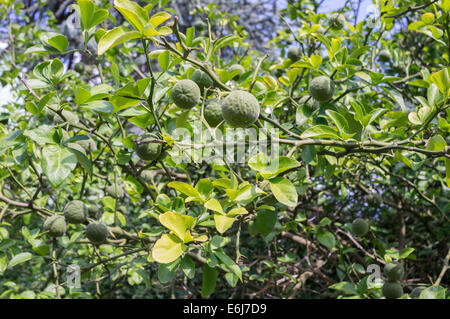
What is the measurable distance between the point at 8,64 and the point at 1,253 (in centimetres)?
233

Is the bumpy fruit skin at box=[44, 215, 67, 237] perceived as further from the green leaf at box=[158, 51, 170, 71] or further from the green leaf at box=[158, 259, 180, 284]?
the green leaf at box=[158, 51, 170, 71]

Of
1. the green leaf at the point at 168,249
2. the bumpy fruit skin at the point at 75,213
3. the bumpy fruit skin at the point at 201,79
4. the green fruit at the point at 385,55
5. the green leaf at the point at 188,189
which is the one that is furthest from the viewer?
the green fruit at the point at 385,55

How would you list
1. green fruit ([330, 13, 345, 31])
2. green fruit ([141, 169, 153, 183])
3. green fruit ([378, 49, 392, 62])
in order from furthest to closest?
green fruit ([378, 49, 392, 62]) < green fruit ([330, 13, 345, 31]) < green fruit ([141, 169, 153, 183])

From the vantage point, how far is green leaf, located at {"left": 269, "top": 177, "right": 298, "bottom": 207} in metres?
0.97

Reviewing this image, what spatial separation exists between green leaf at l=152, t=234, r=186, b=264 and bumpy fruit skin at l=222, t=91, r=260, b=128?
1.16 feet

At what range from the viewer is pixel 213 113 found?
122 cm

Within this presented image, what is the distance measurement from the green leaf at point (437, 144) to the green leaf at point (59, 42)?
122cm

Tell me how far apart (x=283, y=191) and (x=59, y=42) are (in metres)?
0.88

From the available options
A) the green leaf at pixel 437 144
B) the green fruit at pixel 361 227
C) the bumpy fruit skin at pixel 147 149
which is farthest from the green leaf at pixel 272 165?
the green fruit at pixel 361 227

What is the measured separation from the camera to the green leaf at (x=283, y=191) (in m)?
0.97

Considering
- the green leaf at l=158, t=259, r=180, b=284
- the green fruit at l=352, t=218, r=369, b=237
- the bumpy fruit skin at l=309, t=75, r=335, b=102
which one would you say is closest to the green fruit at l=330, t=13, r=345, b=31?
the bumpy fruit skin at l=309, t=75, r=335, b=102

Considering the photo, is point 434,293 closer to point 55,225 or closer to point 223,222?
point 223,222

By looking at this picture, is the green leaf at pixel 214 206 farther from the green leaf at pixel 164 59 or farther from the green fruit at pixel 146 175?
the green fruit at pixel 146 175
